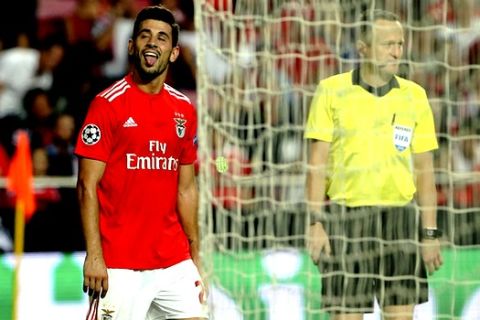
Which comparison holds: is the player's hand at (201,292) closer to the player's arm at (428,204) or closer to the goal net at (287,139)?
the goal net at (287,139)

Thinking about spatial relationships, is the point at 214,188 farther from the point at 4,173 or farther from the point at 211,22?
the point at 4,173

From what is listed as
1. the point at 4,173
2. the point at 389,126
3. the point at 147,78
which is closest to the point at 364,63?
the point at 389,126

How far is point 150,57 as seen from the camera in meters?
5.57

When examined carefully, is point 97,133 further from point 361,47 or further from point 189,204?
point 361,47

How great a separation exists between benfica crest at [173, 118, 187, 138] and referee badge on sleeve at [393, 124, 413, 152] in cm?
108

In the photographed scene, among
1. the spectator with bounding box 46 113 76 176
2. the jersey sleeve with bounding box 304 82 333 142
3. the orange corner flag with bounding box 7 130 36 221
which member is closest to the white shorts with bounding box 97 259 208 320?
the jersey sleeve with bounding box 304 82 333 142

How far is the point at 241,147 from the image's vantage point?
24.2 feet

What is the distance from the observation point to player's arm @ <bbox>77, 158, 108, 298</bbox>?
5.43 meters

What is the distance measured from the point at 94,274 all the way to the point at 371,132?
1566 millimetres

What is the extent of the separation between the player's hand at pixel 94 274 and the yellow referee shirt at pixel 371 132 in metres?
1.31

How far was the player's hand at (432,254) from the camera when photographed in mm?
6117

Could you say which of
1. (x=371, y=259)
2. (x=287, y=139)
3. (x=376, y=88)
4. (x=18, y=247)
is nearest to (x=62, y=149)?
(x=18, y=247)

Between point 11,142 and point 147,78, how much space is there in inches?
176

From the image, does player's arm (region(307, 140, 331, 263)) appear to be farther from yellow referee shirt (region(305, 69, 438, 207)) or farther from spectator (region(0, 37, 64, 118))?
spectator (region(0, 37, 64, 118))
